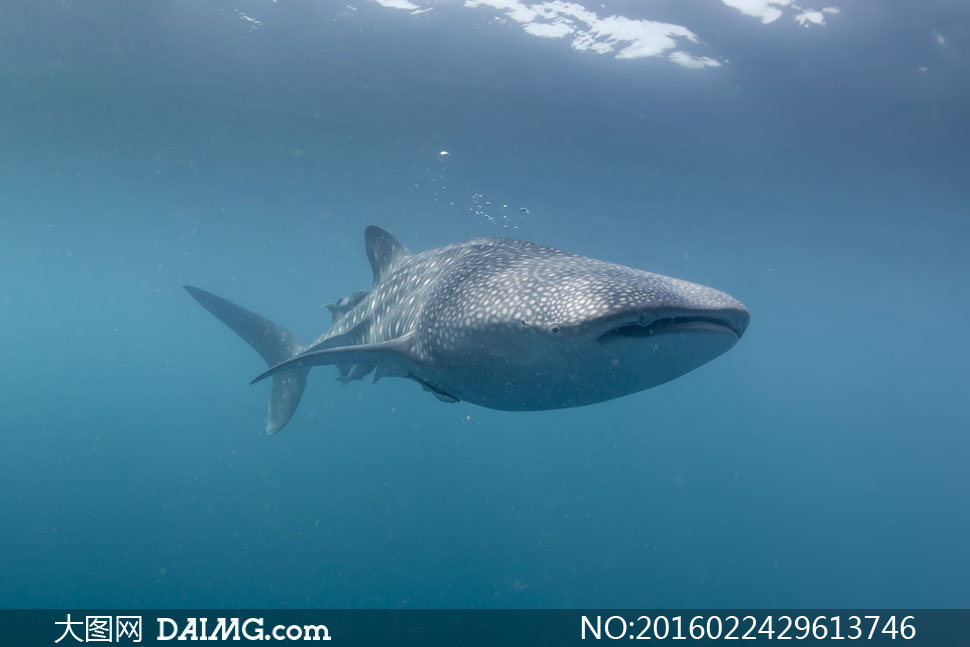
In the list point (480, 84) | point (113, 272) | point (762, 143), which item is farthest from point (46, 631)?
point (113, 272)

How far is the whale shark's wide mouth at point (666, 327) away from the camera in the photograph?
10.4ft

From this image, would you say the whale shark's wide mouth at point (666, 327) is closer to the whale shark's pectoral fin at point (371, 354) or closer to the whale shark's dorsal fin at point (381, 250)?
the whale shark's pectoral fin at point (371, 354)

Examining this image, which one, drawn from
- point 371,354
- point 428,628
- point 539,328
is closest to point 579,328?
point 539,328

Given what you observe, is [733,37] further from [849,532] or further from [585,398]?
[849,532]

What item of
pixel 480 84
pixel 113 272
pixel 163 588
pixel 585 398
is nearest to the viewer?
pixel 585 398

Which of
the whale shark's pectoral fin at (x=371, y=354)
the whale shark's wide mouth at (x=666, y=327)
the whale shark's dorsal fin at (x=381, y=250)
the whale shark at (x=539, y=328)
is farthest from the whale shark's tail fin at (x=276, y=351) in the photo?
the whale shark's wide mouth at (x=666, y=327)

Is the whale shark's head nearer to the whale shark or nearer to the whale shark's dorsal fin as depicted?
the whale shark

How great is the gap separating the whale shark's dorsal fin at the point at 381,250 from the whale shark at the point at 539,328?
3.64 feet

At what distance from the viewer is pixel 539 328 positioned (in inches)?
136

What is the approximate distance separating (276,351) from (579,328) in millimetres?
7446

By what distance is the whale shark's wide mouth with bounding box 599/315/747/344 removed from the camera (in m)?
3.16

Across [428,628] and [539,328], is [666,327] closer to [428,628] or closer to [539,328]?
[539,328]

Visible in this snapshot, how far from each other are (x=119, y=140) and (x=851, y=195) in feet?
80.9

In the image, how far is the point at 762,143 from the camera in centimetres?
1630
